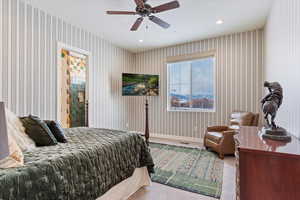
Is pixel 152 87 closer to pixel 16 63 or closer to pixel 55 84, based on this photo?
pixel 55 84

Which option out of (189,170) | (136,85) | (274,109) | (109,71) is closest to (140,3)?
(274,109)

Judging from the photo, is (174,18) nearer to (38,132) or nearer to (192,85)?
(192,85)

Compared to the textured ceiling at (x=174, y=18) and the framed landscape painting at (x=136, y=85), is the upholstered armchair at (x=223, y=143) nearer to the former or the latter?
the framed landscape painting at (x=136, y=85)

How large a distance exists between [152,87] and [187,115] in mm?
1319

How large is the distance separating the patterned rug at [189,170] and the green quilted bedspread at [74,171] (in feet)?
2.21

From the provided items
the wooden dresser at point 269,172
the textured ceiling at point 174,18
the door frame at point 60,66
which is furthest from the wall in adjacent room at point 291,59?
the door frame at point 60,66

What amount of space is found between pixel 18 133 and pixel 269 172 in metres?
2.31

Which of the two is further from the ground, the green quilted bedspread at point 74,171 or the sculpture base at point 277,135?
the sculpture base at point 277,135

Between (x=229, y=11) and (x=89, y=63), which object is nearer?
(x=229, y=11)

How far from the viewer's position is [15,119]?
1851 mm

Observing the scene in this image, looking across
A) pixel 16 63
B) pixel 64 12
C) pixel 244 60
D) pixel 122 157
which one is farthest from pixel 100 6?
pixel 244 60

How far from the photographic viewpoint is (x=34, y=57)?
2871 mm

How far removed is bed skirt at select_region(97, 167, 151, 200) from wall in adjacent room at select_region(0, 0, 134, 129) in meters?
2.15

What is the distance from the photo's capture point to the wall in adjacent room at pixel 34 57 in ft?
8.24
